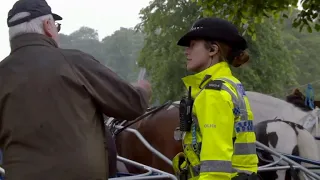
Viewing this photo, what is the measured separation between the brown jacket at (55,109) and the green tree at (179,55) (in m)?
16.9

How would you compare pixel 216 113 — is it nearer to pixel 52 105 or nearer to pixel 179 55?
pixel 52 105

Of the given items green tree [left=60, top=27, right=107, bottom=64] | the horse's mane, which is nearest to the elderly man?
the horse's mane

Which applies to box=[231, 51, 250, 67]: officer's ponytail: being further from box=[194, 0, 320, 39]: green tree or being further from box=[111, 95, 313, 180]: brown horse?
box=[194, 0, 320, 39]: green tree

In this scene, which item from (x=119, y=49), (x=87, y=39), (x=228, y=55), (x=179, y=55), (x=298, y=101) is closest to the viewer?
(x=228, y=55)

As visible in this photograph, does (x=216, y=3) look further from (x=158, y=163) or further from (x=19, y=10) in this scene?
(x=19, y=10)

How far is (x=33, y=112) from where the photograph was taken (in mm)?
2617

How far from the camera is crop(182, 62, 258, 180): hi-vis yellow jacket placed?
2.52 m

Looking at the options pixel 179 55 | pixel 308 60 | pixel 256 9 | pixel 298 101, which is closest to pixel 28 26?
pixel 298 101

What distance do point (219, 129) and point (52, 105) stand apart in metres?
0.73

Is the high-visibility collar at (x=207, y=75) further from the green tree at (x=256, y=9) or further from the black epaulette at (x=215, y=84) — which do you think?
the green tree at (x=256, y=9)

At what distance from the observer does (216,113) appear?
2557mm

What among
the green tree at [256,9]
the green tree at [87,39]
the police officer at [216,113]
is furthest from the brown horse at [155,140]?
the green tree at [87,39]

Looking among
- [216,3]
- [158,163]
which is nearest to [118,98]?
[158,163]

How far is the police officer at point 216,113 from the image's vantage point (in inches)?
99.7
